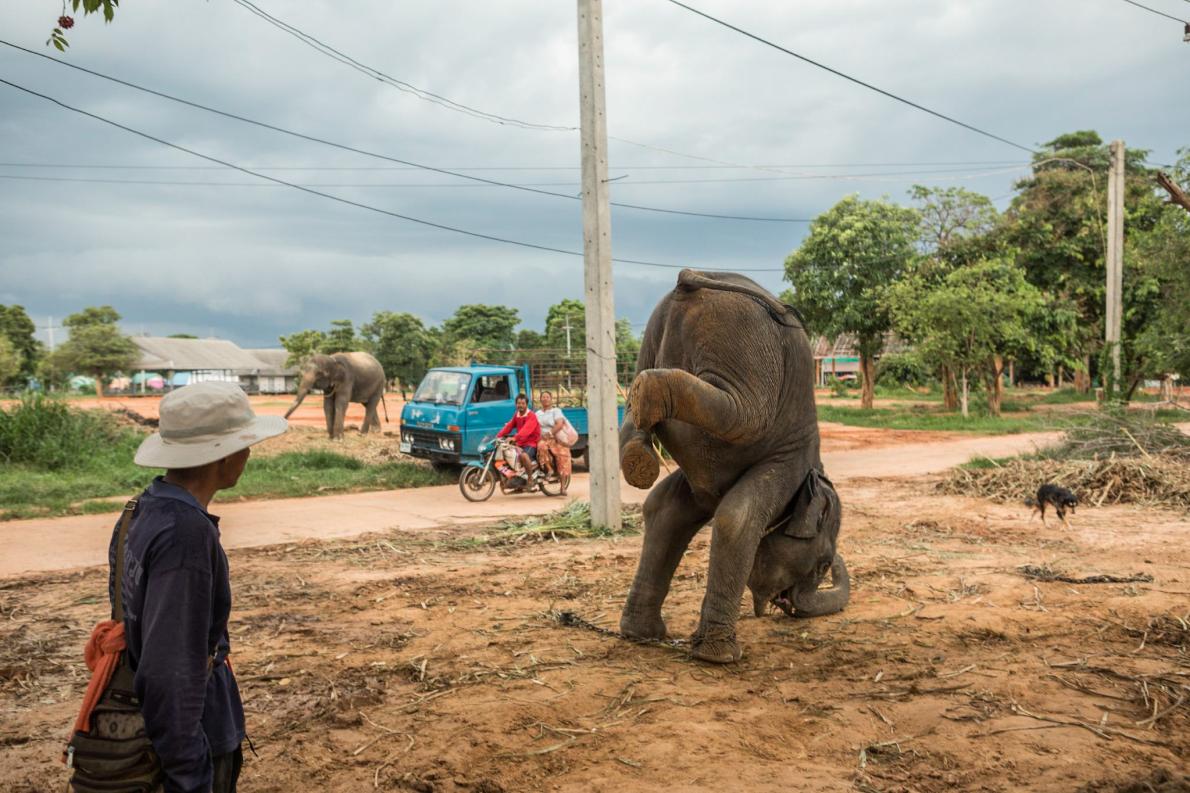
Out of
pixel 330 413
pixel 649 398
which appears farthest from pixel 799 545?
pixel 330 413

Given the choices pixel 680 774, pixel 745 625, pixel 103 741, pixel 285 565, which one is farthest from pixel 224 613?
pixel 285 565

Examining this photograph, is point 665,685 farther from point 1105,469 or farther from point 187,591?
point 1105,469

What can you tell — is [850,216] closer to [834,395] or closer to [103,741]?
[834,395]

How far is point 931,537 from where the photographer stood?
417 inches

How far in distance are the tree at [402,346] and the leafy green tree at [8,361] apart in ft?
53.5

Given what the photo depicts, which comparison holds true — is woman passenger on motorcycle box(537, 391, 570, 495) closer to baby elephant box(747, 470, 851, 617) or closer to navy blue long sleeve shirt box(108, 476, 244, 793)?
baby elephant box(747, 470, 851, 617)

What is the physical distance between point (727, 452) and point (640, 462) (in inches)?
29.5

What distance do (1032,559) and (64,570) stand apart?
8921 millimetres

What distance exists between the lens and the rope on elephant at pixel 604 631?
5824mm

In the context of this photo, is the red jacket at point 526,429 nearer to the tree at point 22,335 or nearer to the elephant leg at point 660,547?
the elephant leg at point 660,547

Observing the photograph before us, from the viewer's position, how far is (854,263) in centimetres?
3431

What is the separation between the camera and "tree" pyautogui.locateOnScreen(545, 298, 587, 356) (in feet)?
174

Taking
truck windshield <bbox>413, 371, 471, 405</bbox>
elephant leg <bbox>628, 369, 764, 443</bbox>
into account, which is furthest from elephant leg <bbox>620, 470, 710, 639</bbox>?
truck windshield <bbox>413, 371, 471, 405</bbox>

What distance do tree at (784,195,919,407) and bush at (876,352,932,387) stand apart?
54.7ft
